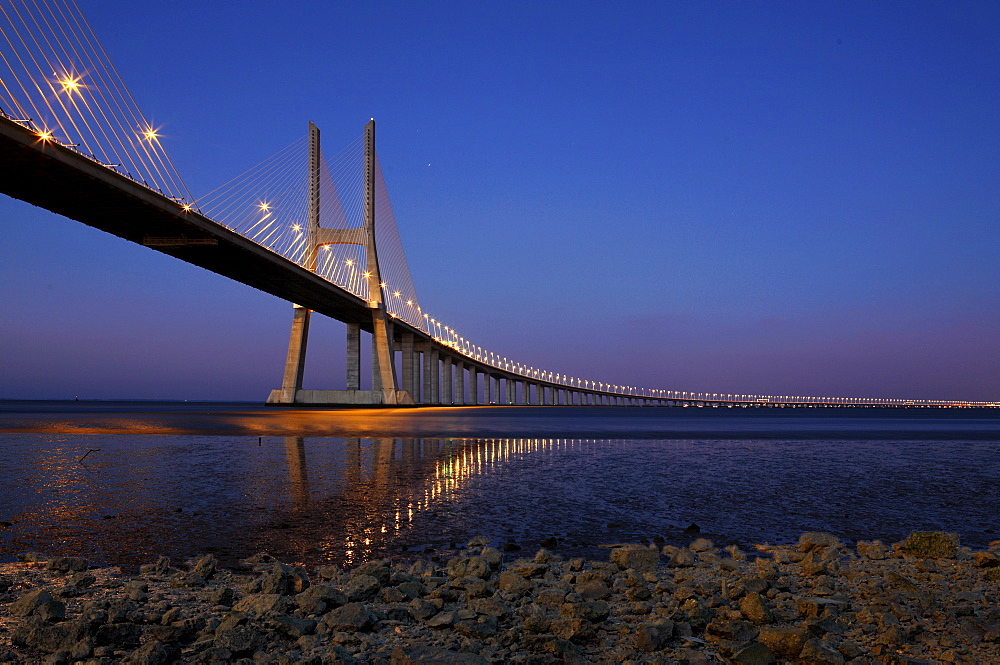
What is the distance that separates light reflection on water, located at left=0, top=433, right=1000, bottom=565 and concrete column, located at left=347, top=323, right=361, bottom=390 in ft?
194

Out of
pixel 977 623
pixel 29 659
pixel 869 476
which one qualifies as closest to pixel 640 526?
pixel 977 623

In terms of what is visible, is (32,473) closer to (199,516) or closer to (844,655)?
(199,516)

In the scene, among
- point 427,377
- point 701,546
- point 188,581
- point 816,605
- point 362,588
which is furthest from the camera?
point 427,377

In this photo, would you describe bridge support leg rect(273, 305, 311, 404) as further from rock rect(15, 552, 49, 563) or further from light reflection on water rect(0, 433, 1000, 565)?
rock rect(15, 552, 49, 563)

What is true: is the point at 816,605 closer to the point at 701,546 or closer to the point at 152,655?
the point at 701,546

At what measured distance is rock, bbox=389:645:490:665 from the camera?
3.88 metres

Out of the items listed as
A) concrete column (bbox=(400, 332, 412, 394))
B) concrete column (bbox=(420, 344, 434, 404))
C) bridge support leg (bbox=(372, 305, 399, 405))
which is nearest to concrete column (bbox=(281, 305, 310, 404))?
bridge support leg (bbox=(372, 305, 399, 405))

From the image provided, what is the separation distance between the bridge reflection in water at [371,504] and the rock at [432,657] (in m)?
2.30

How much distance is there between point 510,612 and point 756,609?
168 centimetres

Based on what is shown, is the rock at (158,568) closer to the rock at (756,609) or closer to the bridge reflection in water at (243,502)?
the bridge reflection in water at (243,502)

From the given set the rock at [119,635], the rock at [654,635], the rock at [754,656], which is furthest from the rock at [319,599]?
the rock at [754,656]

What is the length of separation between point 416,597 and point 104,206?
129 ft

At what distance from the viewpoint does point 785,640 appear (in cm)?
415

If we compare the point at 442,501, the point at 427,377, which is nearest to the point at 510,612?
the point at 442,501
